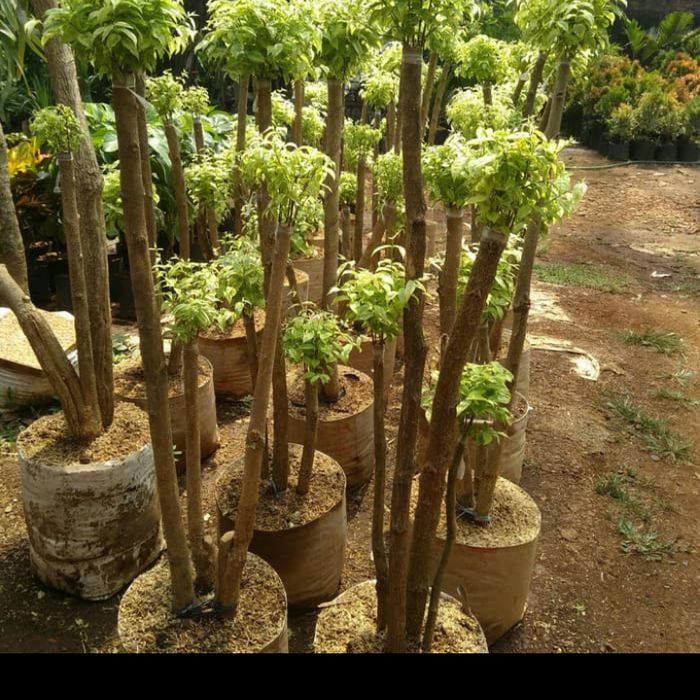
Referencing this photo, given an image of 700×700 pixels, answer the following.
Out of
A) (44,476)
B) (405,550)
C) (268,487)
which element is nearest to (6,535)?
(44,476)

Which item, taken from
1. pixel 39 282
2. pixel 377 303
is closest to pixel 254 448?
pixel 377 303

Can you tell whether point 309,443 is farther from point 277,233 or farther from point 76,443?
point 277,233

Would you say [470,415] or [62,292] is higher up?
[470,415]

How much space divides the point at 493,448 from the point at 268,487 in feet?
3.15

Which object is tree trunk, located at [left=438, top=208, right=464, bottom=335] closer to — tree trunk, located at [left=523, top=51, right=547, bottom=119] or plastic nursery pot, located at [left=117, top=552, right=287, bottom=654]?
tree trunk, located at [left=523, top=51, right=547, bottom=119]

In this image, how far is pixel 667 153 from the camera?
12078 mm

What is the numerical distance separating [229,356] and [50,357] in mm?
1650

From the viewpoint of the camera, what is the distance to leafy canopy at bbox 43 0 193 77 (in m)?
1.58

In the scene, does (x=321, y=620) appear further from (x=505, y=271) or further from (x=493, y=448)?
(x=505, y=271)

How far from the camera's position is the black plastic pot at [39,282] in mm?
5820

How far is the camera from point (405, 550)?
1.99m

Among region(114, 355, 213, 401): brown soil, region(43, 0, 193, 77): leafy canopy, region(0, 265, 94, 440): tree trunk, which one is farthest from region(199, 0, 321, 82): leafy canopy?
region(114, 355, 213, 401): brown soil

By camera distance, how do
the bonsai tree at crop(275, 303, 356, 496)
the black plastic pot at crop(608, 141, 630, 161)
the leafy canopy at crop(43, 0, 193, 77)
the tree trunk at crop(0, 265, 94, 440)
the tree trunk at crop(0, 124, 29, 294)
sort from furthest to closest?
the black plastic pot at crop(608, 141, 630, 161), the tree trunk at crop(0, 124, 29, 294), the tree trunk at crop(0, 265, 94, 440), the bonsai tree at crop(275, 303, 356, 496), the leafy canopy at crop(43, 0, 193, 77)

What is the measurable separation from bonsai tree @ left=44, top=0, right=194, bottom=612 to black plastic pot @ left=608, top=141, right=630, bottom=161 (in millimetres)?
11694
